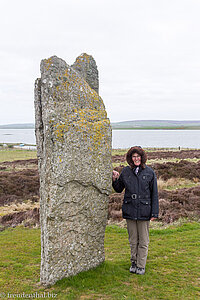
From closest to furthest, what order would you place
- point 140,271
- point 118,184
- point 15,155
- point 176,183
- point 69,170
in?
point 69,170 < point 140,271 < point 118,184 < point 176,183 < point 15,155

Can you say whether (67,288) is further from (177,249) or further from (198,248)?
(198,248)

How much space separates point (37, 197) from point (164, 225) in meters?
8.98

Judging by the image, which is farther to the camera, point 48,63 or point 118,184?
point 118,184

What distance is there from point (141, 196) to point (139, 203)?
0.50ft

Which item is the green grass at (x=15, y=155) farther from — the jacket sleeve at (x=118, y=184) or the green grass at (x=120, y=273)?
the jacket sleeve at (x=118, y=184)

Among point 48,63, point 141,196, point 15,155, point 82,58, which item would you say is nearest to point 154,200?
point 141,196

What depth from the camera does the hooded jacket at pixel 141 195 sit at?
18.0 feet

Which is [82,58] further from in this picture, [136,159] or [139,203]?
[139,203]

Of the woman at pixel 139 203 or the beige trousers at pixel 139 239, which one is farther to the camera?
the beige trousers at pixel 139 239

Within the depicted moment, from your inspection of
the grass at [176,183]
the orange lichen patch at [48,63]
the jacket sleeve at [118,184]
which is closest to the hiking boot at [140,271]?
the jacket sleeve at [118,184]

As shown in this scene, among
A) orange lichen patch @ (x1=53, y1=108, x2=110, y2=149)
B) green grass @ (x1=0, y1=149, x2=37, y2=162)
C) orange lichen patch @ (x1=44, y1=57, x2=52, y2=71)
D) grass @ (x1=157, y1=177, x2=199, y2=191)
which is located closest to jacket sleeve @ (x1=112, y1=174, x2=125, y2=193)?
orange lichen patch @ (x1=53, y1=108, x2=110, y2=149)

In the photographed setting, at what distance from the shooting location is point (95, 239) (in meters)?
5.84

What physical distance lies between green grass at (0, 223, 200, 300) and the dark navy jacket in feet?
4.22

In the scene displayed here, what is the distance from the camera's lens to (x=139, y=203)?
552 cm
